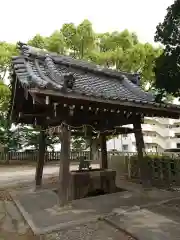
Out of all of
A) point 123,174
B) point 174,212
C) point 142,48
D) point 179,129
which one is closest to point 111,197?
point 174,212

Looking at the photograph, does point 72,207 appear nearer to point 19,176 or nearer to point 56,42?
point 19,176

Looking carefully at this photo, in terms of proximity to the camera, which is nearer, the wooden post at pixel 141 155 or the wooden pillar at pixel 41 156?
the wooden post at pixel 141 155

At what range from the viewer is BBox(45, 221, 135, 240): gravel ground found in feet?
15.9

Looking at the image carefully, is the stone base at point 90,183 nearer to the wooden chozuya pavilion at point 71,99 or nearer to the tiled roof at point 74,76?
the wooden chozuya pavilion at point 71,99

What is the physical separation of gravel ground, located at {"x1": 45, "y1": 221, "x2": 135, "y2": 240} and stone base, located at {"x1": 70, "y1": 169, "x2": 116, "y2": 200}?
2683 mm

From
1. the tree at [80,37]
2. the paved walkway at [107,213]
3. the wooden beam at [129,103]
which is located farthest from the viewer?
the tree at [80,37]

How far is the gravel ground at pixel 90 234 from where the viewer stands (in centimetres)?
486

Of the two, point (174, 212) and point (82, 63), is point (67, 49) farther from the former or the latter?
point (174, 212)

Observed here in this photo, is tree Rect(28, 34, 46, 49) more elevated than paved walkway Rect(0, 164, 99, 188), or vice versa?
tree Rect(28, 34, 46, 49)

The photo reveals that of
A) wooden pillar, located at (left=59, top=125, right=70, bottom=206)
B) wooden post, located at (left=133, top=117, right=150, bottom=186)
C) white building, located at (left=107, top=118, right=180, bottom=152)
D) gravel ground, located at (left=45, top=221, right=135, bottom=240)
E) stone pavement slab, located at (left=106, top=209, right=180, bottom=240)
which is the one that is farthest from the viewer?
white building, located at (left=107, top=118, right=180, bottom=152)

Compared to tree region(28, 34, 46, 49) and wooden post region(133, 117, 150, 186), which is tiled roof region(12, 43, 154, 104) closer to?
wooden post region(133, 117, 150, 186)

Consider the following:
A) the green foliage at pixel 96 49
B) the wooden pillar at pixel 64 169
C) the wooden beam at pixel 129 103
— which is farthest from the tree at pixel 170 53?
the green foliage at pixel 96 49

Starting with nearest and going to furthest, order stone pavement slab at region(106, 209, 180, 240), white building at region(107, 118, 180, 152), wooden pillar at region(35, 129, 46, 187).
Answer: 1. stone pavement slab at region(106, 209, 180, 240)
2. wooden pillar at region(35, 129, 46, 187)
3. white building at region(107, 118, 180, 152)

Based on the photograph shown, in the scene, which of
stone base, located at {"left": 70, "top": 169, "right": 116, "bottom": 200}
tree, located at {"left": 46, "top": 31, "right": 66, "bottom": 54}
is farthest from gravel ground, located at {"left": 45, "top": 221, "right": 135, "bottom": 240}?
tree, located at {"left": 46, "top": 31, "right": 66, "bottom": 54}
